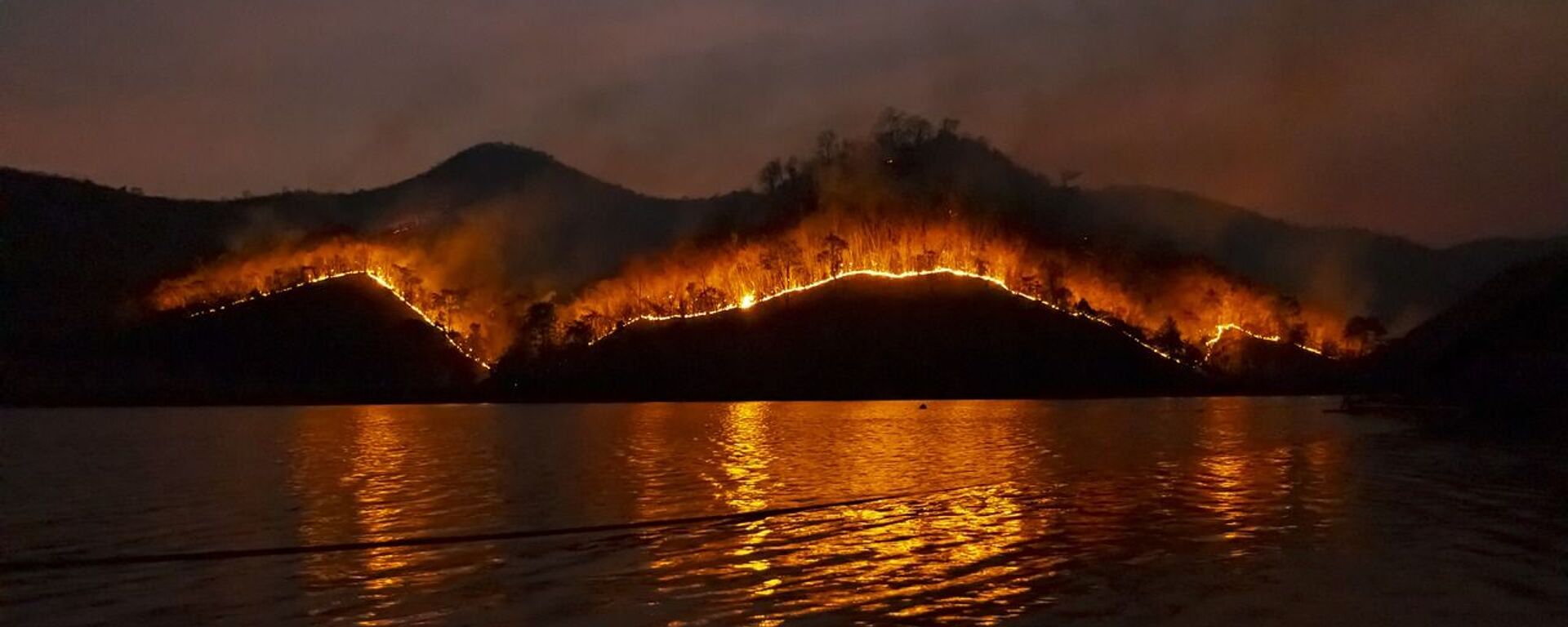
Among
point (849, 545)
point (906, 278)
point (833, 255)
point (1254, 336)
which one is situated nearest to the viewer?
point (849, 545)

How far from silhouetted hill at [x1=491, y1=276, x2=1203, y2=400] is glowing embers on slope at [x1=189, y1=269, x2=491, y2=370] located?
10.6 metres

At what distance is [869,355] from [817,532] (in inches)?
3603

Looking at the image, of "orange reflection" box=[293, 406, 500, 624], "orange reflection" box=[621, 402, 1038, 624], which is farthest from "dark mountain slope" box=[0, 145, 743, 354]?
"orange reflection" box=[621, 402, 1038, 624]

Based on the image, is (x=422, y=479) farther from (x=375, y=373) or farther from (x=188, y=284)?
(x=188, y=284)

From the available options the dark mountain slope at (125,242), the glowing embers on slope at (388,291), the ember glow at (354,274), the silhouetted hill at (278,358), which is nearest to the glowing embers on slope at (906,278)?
the glowing embers on slope at (388,291)

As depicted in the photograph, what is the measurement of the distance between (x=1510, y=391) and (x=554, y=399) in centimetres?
7923

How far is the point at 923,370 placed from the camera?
10750 centimetres

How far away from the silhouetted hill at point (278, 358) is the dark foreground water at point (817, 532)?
79042 millimetres

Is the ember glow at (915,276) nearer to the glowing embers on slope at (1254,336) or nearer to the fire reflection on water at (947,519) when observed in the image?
the glowing embers on slope at (1254,336)

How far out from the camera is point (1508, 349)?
1823 inches

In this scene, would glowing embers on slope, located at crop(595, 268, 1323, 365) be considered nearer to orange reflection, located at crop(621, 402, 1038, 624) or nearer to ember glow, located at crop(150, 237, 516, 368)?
ember glow, located at crop(150, 237, 516, 368)

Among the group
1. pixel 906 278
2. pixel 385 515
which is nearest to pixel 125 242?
pixel 906 278

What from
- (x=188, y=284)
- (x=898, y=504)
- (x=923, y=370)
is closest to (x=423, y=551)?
(x=898, y=504)

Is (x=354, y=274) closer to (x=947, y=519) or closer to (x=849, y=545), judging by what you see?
(x=947, y=519)
